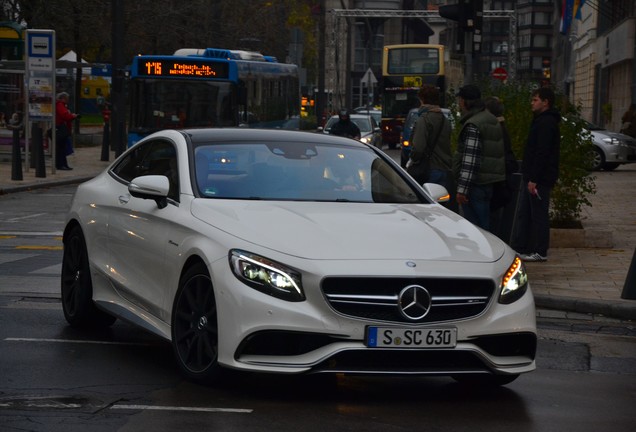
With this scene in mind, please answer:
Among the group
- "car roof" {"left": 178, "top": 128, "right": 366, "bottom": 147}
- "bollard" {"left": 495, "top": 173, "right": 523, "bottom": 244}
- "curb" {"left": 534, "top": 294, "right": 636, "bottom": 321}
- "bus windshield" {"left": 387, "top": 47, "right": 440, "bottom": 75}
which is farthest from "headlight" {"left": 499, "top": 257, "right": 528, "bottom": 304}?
"bus windshield" {"left": 387, "top": 47, "right": 440, "bottom": 75}

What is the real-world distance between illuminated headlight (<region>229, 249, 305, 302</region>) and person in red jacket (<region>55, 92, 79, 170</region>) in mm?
24932

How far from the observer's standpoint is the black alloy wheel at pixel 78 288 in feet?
29.8

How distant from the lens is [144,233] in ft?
26.5

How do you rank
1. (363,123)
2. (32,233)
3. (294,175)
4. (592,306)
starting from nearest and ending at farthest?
(294,175), (592,306), (32,233), (363,123)

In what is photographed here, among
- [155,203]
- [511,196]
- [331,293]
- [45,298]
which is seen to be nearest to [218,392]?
[331,293]

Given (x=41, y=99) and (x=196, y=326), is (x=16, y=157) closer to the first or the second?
(x=41, y=99)

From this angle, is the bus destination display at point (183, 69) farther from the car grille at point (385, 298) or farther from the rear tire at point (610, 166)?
the car grille at point (385, 298)

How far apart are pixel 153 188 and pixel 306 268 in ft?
5.09

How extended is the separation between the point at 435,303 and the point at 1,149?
27602 millimetres

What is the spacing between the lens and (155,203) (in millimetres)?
8141

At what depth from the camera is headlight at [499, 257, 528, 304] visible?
23.2ft

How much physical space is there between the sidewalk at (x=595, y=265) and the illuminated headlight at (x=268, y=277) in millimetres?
4875

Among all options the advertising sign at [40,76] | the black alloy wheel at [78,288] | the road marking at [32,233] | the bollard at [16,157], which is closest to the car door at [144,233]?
the black alloy wheel at [78,288]

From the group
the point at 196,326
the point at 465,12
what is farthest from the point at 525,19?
the point at 196,326
